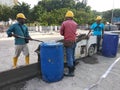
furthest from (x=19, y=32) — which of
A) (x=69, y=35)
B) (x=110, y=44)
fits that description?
(x=110, y=44)

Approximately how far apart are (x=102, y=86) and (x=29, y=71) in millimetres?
2070

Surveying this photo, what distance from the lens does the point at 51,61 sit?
5.70m

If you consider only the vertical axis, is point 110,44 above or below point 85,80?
above

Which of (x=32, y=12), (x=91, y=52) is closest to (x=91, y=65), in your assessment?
(x=91, y=52)

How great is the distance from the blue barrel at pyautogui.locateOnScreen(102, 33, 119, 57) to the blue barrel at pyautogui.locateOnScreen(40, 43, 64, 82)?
13.3 feet

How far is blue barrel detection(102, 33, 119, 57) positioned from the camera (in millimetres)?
9281

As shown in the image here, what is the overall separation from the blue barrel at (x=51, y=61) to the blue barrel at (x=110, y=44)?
4.04 m

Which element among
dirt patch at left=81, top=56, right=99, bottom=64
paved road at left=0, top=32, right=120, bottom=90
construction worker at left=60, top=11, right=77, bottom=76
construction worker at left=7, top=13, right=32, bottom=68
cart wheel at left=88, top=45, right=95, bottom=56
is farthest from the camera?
cart wheel at left=88, top=45, right=95, bottom=56

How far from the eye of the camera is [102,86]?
226 inches

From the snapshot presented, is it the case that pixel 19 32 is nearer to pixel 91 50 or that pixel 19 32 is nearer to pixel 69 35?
pixel 69 35

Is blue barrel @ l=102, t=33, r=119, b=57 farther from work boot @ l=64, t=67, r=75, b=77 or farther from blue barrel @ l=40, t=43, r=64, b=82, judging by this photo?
blue barrel @ l=40, t=43, r=64, b=82

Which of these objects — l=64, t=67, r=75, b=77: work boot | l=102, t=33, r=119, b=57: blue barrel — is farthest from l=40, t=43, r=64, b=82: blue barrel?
l=102, t=33, r=119, b=57: blue barrel

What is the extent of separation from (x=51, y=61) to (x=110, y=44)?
4438 millimetres

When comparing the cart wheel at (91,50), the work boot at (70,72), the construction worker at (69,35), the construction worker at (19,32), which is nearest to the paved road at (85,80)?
the work boot at (70,72)
